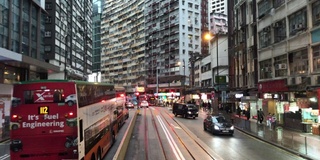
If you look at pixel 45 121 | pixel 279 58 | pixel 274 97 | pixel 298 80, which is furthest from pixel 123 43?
pixel 45 121

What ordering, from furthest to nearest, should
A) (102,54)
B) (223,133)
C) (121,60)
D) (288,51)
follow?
(102,54) → (121,60) → (288,51) → (223,133)

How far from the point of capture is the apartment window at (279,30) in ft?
111

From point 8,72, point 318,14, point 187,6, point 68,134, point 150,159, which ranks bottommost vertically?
point 150,159

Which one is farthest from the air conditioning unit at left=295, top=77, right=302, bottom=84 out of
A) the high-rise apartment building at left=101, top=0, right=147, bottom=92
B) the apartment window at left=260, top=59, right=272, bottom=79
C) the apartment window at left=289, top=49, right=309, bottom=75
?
the high-rise apartment building at left=101, top=0, right=147, bottom=92

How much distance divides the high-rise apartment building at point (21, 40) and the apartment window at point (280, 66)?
2699 centimetres

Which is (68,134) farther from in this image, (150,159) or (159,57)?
(159,57)

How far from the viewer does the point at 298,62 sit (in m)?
30.5

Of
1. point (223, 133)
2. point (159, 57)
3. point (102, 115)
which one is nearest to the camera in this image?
point (102, 115)

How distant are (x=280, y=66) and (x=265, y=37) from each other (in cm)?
617

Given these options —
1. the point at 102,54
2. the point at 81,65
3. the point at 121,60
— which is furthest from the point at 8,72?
the point at 102,54

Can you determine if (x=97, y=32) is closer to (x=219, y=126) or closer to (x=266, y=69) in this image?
(x=266, y=69)

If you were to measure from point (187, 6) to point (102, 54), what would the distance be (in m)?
66.8

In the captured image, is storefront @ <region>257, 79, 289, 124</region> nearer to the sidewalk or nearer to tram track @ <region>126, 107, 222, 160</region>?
the sidewalk

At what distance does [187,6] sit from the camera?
361ft
